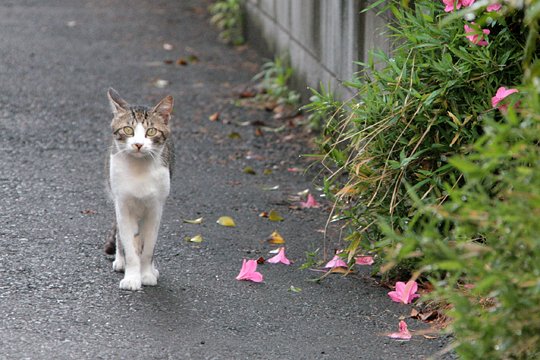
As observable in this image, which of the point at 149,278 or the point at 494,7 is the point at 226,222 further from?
the point at 494,7

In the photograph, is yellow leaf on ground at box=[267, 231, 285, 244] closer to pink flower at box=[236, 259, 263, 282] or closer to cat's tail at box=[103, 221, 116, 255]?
pink flower at box=[236, 259, 263, 282]

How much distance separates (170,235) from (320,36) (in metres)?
2.93

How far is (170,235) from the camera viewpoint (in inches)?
228

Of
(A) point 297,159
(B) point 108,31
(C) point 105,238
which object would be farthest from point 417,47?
(B) point 108,31

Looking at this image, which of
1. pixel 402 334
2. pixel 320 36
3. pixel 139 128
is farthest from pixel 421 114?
pixel 320 36

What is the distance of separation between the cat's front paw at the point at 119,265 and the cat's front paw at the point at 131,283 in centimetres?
21

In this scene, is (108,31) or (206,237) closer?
(206,237)

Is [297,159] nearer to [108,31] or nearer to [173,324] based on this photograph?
[173,324]

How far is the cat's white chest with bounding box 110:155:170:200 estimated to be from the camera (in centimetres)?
484

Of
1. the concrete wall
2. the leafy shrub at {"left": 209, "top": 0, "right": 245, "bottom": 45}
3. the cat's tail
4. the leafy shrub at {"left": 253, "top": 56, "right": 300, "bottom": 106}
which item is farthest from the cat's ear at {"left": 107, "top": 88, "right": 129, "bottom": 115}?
the leafy shrub at {"left": 209, "top": 0, "right": 245, "bottom": 45}

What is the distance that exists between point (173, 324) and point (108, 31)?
760 cm

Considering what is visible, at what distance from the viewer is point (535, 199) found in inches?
115

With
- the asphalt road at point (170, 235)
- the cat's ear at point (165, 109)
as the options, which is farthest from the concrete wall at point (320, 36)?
the cat's ear at point (165, 109)

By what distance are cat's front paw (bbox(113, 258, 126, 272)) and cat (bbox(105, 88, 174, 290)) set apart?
0.27 ft
